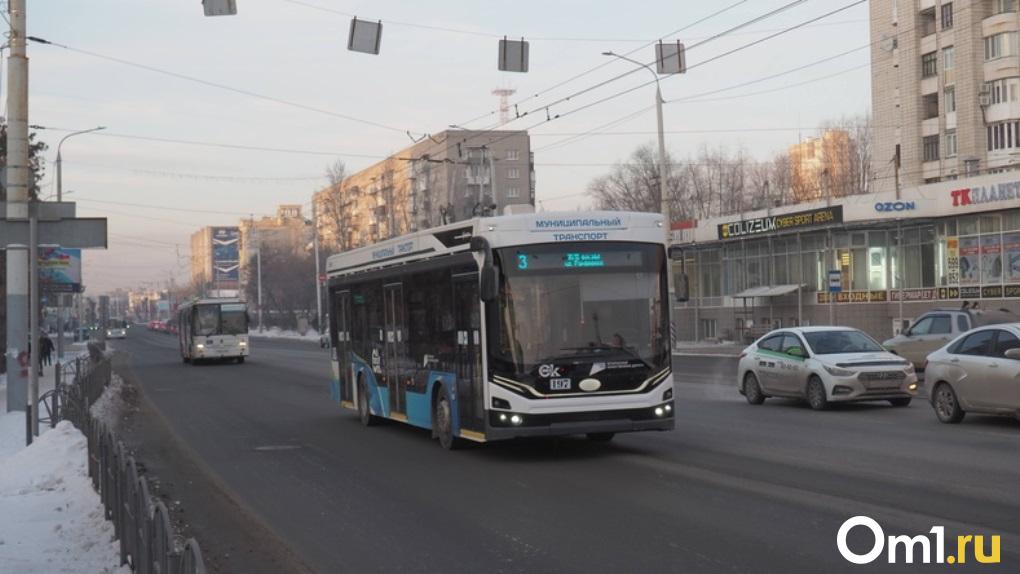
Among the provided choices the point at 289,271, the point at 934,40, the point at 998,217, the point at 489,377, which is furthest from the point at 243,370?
the point at 289,271

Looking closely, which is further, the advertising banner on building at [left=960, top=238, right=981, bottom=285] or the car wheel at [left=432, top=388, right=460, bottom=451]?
the advertising banner on building at [left=960, top=238, right=981, bottom=285]

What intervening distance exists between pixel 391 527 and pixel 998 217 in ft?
133

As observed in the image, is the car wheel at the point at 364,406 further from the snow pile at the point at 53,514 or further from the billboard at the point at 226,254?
the billboard at the point at 226,254

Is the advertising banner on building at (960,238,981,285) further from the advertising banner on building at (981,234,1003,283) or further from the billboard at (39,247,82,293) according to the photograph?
the billboard at (39,247,82,293)

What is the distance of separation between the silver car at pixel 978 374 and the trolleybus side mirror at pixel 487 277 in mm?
7203

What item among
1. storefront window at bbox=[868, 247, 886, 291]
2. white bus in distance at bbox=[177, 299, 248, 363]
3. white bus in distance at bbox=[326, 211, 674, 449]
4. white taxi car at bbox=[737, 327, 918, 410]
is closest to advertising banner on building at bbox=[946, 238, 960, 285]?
storefront window at bbox=[868, 247, 886, 291]

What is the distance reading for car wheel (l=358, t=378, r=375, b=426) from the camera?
20375mm

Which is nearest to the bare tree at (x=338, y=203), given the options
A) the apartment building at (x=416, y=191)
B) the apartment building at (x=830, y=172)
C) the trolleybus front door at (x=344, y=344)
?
the apartment building at (x=416, y=191)

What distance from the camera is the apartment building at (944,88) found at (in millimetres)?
63594

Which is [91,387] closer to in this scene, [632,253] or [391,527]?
[632,253]

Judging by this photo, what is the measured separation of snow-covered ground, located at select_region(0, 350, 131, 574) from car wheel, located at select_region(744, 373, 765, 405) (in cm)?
1225

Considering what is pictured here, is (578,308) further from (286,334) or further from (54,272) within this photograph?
(286,334)

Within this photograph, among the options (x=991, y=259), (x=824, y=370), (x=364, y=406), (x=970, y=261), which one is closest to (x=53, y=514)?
(x=364, y=406)

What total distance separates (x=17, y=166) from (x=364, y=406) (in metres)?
6.84
